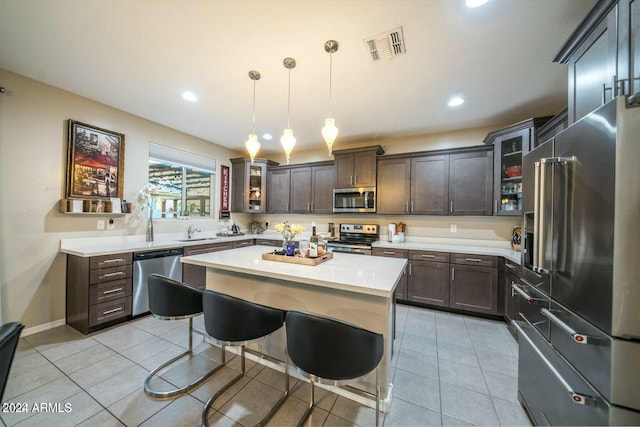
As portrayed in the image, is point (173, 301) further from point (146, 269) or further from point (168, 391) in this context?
point (146, 269)

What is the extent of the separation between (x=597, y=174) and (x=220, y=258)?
256cm

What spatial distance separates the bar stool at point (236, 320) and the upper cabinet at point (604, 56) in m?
2.04

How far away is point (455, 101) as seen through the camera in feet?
9.38

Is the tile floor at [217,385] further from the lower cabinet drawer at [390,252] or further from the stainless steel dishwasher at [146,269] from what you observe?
the lower cabinet drawer at [390,252]

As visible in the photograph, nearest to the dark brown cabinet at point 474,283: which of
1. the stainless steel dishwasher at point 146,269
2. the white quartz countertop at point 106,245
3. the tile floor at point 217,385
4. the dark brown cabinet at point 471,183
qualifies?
the tile floor at point 217,385

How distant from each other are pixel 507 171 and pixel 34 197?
589 cm

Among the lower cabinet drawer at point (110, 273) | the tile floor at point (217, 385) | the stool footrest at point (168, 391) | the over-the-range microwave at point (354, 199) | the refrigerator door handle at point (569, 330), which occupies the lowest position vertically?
the tile floor at point (217, 385)

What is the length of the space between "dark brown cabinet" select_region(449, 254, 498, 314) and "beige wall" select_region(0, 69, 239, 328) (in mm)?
4981

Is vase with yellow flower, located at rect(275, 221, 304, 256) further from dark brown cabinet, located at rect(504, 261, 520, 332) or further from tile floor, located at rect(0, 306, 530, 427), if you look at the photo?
dark brown cabinet, located at rect(504, 261, 520, 332)

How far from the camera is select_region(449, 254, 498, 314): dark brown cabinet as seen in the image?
3025mm

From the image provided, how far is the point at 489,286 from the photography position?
9.97 ft

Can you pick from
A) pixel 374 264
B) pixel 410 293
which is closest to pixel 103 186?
pixel 374 264

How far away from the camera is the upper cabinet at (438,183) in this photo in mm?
3365

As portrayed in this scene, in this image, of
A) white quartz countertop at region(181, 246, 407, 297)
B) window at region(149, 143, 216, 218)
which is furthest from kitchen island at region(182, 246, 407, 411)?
window at region(149, 143, 216, 218)
